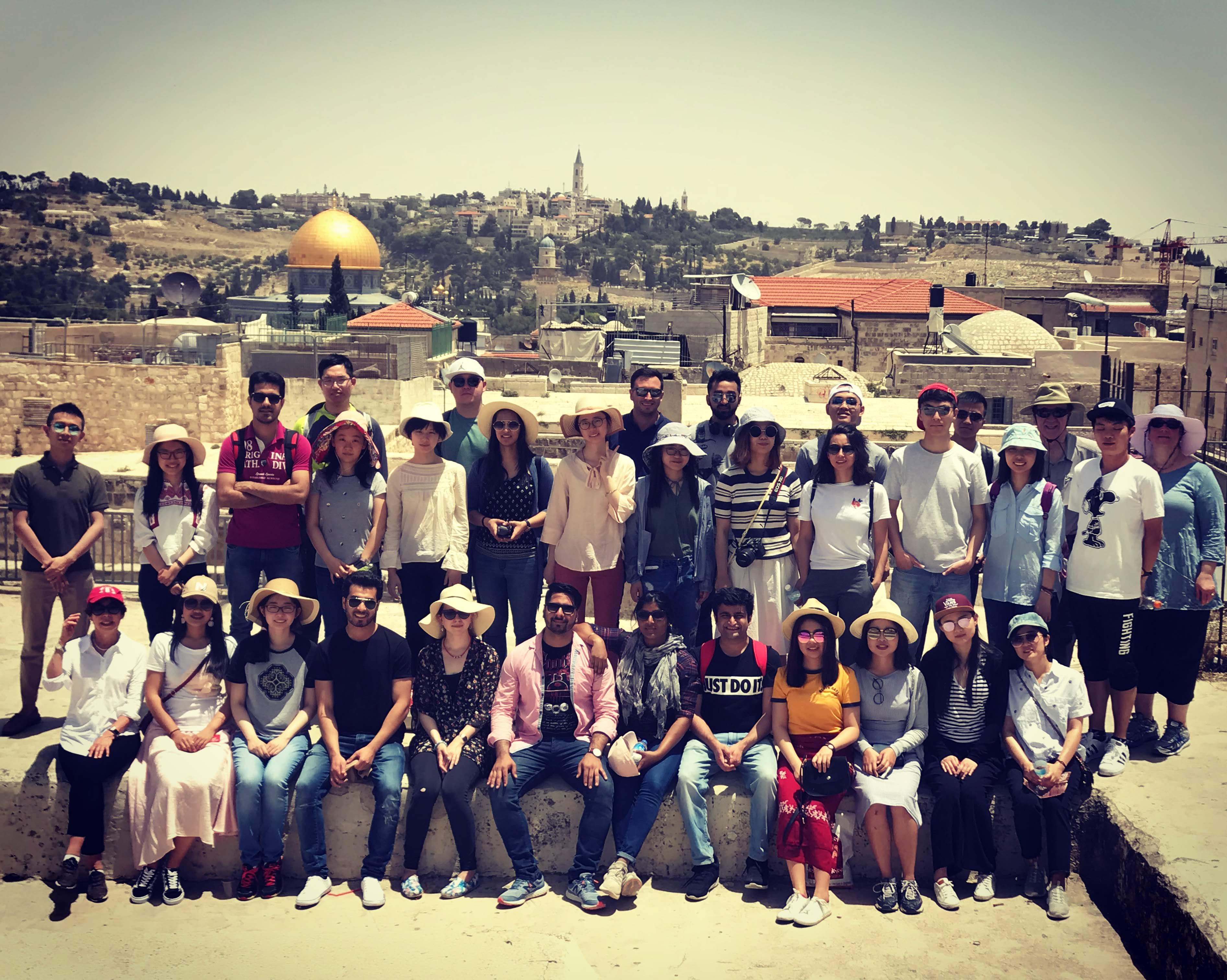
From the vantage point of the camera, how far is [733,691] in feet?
17.4

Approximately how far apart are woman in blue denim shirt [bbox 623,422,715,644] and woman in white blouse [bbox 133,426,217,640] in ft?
7.56

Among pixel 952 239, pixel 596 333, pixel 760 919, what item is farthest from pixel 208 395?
pixel 952 239

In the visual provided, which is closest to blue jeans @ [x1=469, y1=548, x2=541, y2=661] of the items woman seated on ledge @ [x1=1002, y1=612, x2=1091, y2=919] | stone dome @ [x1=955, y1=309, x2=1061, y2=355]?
woman seated on ledge @ [x1=1002, y1=612, x2=1091, y2=919]

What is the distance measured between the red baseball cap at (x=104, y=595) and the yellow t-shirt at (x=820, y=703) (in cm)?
318

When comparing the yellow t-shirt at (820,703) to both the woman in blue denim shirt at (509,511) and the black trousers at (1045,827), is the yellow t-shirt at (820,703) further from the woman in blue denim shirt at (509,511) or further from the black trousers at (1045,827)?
the woman in blue denim shirt at (509,511)

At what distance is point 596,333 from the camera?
115ft

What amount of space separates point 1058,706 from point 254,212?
154278 mm

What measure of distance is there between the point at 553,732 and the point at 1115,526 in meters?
2.99

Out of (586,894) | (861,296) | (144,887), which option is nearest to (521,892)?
(586,894)

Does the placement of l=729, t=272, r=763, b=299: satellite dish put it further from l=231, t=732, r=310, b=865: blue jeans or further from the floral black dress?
l=231, t=732, r=310, b=865: blue jeans

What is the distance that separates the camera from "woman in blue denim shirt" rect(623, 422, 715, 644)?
587cm

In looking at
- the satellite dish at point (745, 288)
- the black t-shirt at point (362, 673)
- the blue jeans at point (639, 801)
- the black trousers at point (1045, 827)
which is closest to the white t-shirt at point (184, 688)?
the black t-shirt at point (362, 673)

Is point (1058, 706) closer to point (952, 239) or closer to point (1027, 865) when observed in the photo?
point (1027, 865)

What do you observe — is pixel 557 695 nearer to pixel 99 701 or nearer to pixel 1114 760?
pixel 99 701
